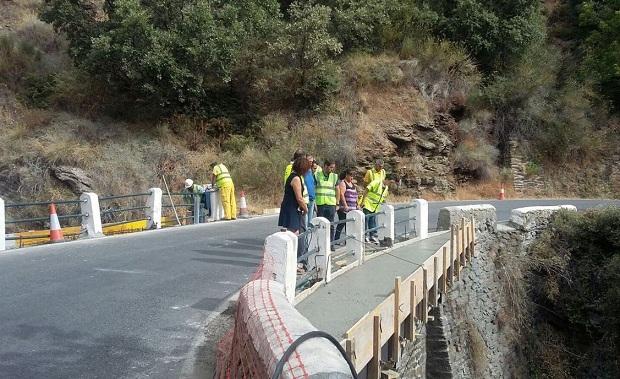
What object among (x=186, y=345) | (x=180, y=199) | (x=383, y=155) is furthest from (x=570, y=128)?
(x=186, y=345)

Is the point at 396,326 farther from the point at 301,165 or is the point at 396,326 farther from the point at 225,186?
the point at 225,186

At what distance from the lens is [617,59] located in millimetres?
30016

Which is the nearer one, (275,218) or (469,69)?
(275,218)

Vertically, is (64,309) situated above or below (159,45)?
below

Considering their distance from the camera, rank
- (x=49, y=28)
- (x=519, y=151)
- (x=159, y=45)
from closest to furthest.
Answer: (x=159, y=45)
(x=519, y=151)
(x=49, y=28)

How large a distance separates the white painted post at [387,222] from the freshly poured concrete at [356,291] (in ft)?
1.19

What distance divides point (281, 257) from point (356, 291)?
6.87 feet

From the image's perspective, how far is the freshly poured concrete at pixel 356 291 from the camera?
6.63 m

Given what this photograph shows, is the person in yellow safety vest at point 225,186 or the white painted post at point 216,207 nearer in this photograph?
the person in yellow safety vest at point 225,186

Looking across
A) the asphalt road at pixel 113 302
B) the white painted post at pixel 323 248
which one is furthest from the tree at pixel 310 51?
the white painted post at pixel 323 248

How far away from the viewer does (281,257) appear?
6.47 metres

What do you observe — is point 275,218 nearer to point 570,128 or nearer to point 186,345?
point 186,345

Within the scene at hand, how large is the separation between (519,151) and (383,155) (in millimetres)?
8674

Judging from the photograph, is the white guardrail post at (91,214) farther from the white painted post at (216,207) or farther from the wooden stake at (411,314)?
the wooden stake at (411,314)
